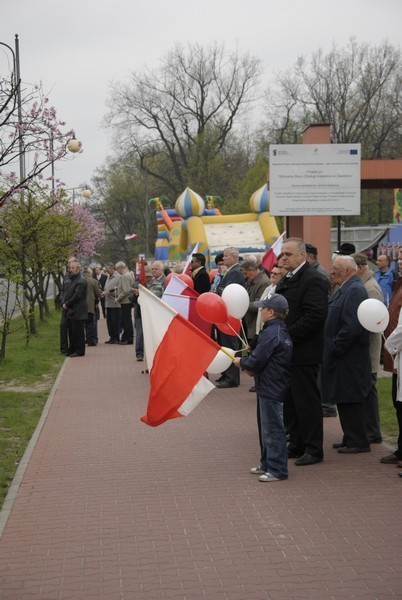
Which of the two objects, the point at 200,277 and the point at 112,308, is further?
the point at 112,308

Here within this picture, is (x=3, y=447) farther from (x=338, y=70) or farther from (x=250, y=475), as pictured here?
(x=338, y=70)

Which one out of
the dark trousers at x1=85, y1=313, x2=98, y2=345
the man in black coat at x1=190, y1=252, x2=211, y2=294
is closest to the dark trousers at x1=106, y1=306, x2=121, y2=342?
the dark trousers at x1=85, y1=313, x2=98, y2=345

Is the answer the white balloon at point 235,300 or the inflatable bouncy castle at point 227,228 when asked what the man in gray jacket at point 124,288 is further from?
the white balloon at point 235,300

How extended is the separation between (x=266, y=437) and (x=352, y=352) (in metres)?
1.40

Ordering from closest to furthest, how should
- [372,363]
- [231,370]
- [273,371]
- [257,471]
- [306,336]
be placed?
[273,371]
[257,471]
[306,336]
[372,363]
[231,370]

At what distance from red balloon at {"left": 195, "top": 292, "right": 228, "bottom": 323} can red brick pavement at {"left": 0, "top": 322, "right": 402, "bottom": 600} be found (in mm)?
1368

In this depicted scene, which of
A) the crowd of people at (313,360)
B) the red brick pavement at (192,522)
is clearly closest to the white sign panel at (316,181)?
the crowd of people at (313,360)

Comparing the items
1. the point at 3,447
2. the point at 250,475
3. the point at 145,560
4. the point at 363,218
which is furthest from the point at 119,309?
the point at 363,218

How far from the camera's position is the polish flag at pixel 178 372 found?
26.6ft

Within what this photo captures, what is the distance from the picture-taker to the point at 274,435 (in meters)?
8.06

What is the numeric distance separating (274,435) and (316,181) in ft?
33.9

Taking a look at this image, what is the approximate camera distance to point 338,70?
194ft

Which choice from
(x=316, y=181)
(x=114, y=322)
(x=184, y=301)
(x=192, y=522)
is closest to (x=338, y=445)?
(x=192, y=522)

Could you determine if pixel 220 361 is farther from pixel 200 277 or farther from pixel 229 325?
pixel 200 277
